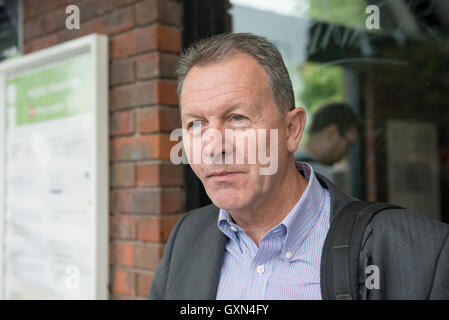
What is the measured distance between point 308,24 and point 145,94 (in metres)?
1.37

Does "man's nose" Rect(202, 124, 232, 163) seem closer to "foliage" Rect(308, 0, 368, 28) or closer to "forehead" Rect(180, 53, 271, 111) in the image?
"forehead" Rect(180, 53, 271, 111)

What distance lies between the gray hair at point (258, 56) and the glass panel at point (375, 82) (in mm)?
911

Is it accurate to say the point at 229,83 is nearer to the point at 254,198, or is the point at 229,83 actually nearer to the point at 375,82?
the point at 254,198

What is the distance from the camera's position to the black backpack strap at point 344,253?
1237mm

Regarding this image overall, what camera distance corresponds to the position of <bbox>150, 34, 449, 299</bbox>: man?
4.67 ft

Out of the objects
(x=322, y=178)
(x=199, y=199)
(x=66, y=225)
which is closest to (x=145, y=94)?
(x=199, y=199)

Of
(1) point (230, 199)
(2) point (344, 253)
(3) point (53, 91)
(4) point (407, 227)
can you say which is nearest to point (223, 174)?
(1) point (230, 199)

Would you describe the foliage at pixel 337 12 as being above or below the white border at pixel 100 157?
above

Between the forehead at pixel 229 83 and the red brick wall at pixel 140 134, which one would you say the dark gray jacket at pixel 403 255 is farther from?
the red brick wall at pixel 140 134

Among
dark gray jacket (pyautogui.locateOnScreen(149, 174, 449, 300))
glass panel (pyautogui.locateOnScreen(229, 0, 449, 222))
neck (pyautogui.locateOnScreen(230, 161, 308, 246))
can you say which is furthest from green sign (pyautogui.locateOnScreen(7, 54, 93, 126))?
dark gray jacket (pyautogui.locateOnScreen(149, 174, 449, 300))

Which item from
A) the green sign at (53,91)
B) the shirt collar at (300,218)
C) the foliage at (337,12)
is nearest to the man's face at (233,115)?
the shirt collar at (300,218)

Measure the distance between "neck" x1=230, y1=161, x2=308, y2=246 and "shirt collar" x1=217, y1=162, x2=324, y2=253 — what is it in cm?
3

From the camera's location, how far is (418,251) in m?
1.25
